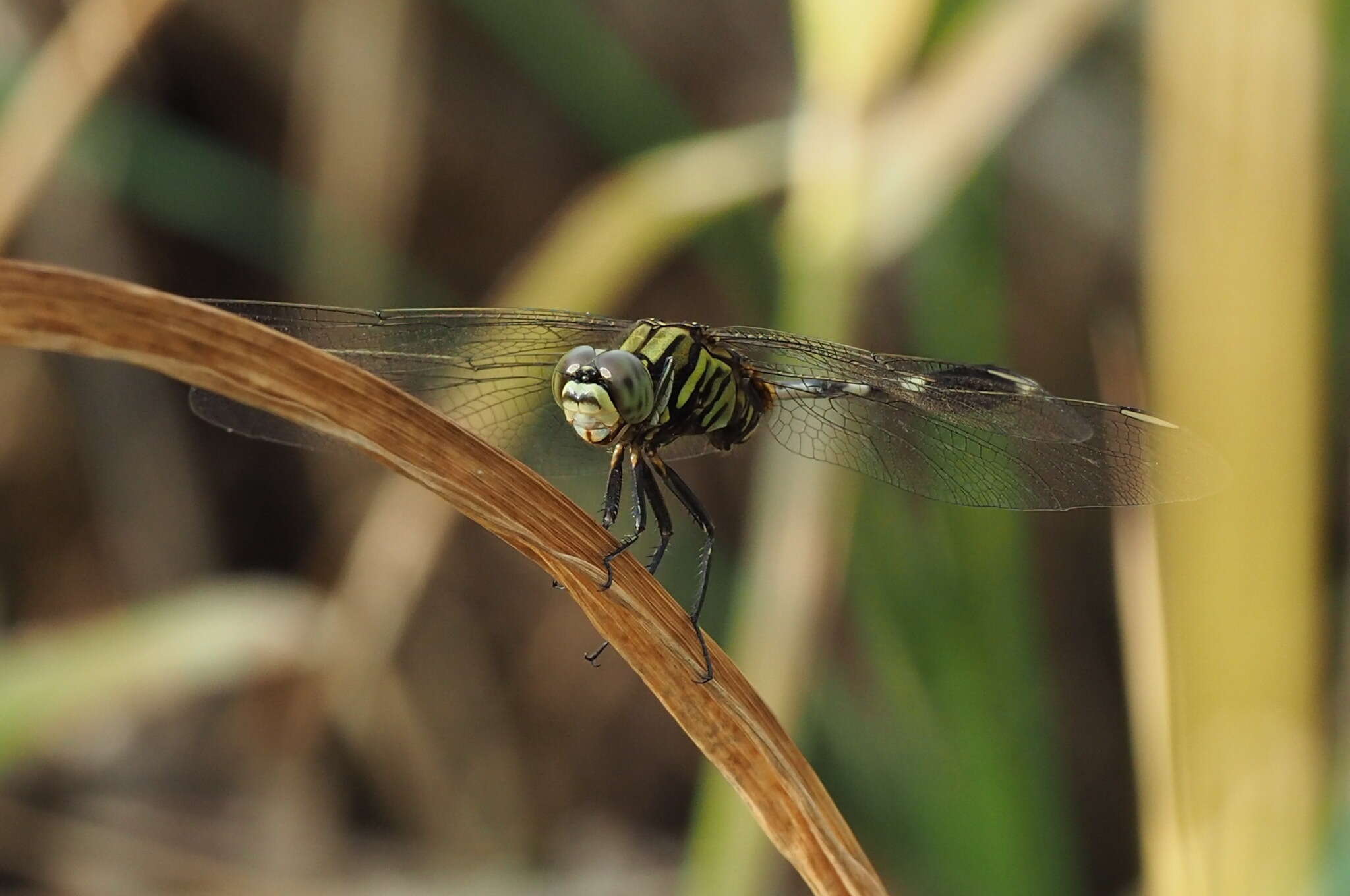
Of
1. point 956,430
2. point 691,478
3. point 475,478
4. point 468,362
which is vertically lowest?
point 475,478

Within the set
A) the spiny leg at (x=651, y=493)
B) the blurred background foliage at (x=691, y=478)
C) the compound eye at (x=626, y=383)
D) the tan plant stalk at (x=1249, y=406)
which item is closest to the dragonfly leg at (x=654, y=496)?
the spiny leg at (x=651, y=493)

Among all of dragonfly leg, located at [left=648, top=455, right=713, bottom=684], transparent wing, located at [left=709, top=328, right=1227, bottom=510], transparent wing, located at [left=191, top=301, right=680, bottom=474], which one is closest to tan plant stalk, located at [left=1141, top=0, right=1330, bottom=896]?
transparent wing, located at [left=709, top=328, right=1227, bottom=510]

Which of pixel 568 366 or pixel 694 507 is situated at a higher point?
pixel 568 366

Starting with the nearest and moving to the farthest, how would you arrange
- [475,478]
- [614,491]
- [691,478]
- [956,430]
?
[475,478]
[614,491]
[956,430]
[691,478]

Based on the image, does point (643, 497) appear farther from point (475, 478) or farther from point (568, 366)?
point (475, 478)

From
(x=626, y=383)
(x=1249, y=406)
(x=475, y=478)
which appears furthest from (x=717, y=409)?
(x=475, y=478)

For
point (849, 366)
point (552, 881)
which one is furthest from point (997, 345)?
point (552, 881)
